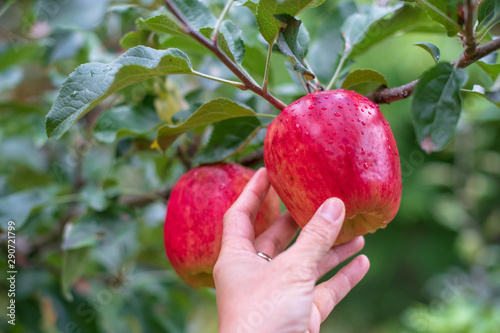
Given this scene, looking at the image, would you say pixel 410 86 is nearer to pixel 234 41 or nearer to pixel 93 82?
pixel 234 41

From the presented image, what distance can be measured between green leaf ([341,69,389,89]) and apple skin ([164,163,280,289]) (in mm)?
198

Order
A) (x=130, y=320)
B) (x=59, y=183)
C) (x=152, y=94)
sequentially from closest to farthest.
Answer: (x=152, y=94), (x=59, y=183), (x=130, y=320)

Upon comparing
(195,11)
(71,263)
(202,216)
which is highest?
(195,11)

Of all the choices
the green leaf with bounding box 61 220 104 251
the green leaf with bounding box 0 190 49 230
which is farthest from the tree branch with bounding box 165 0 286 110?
the green leaf with bounding box 0 190 49 230

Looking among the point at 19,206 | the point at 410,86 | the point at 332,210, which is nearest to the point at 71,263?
the point at 19,206

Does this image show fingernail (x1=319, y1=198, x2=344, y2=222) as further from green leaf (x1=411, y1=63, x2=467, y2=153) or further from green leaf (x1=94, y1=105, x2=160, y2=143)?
green leaf (x1=94, y1=105, x2=160, y2=143)

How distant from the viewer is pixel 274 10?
487 mm

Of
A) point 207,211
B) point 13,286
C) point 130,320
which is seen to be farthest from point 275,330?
point 130,320

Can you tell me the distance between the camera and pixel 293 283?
0.48 metres

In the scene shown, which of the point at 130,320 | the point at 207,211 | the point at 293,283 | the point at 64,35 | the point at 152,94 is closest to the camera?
→ the point at 293,283

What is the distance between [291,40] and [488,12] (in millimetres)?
220

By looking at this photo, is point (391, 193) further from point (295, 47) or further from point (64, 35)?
point (64, 35)

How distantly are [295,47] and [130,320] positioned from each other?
1.04 m

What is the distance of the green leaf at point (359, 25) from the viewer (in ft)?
2.15
